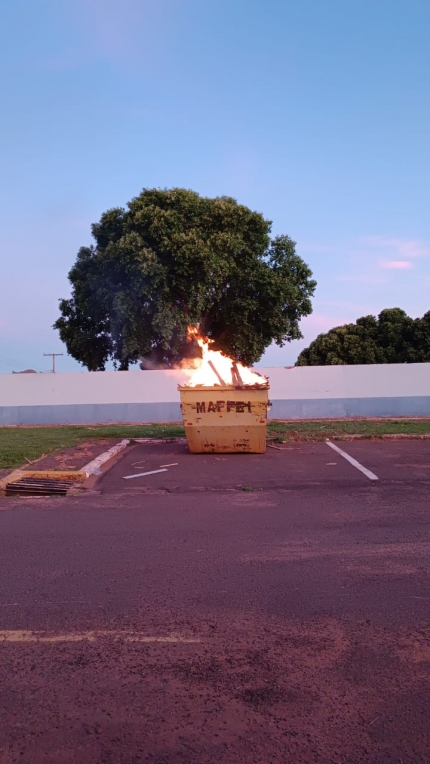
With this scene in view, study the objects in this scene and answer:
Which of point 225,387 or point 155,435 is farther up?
point 225,387

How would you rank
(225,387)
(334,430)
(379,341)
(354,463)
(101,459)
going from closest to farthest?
(354,463) → (101,459) → (225,387) → (334,430) → (379,341)

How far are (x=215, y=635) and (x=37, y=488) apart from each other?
20.1 feet

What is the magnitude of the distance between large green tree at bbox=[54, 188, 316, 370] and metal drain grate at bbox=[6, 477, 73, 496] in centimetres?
1425

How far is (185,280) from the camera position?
24172mm

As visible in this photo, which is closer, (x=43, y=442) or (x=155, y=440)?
(x=43, y=442)

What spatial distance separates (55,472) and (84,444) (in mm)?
4844

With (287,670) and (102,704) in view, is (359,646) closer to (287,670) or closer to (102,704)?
(287,670)

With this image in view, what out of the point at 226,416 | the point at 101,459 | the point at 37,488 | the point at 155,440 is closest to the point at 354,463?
the point at 226,416

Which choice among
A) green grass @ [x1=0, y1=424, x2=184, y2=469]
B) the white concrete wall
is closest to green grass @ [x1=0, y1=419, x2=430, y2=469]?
green grass @ [x1=0, y1=424, x2=184, y2=469]

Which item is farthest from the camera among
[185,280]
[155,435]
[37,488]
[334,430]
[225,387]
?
[185,280]

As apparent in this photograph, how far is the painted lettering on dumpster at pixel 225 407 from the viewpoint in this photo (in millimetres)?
13484

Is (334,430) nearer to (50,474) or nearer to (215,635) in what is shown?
(50,474)

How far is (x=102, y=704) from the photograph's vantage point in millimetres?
3303

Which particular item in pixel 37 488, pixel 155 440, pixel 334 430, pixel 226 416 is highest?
pixel 226 416
